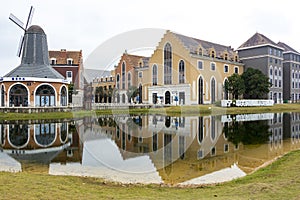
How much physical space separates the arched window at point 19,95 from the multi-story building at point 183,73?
19.7 m

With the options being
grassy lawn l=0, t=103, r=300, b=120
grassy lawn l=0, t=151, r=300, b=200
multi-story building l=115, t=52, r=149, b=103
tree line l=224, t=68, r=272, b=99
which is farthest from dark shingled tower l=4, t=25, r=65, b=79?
grassy lawn l=0, t=151, r=300, b=200

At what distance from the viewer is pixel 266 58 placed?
175 feet

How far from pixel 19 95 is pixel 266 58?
3970cm

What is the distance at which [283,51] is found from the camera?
197 feet

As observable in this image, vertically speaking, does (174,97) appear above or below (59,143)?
above

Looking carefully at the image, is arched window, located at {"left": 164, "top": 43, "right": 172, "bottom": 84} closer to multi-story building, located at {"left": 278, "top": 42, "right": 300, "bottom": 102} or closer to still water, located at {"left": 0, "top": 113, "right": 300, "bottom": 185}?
multi-story building, located at {"left": 278, "top": 42, "right": 300, "bottom": 102}

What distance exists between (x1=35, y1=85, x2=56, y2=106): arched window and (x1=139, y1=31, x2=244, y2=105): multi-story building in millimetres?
16990

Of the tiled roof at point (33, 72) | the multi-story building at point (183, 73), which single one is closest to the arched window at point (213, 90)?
the multi-story building at point (183, 73)

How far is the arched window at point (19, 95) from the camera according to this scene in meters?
33.3

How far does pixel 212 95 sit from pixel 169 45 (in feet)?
32.9

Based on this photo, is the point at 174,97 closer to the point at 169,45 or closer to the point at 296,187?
the point at 169,45

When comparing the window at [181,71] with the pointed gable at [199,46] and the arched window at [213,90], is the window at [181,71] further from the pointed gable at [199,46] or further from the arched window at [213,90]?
the arched window at [213,90]

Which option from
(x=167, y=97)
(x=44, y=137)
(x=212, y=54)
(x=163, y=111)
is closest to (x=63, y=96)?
(x=163, y=111)

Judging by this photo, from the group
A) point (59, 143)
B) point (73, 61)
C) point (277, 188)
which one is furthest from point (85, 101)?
point (277, 188)
